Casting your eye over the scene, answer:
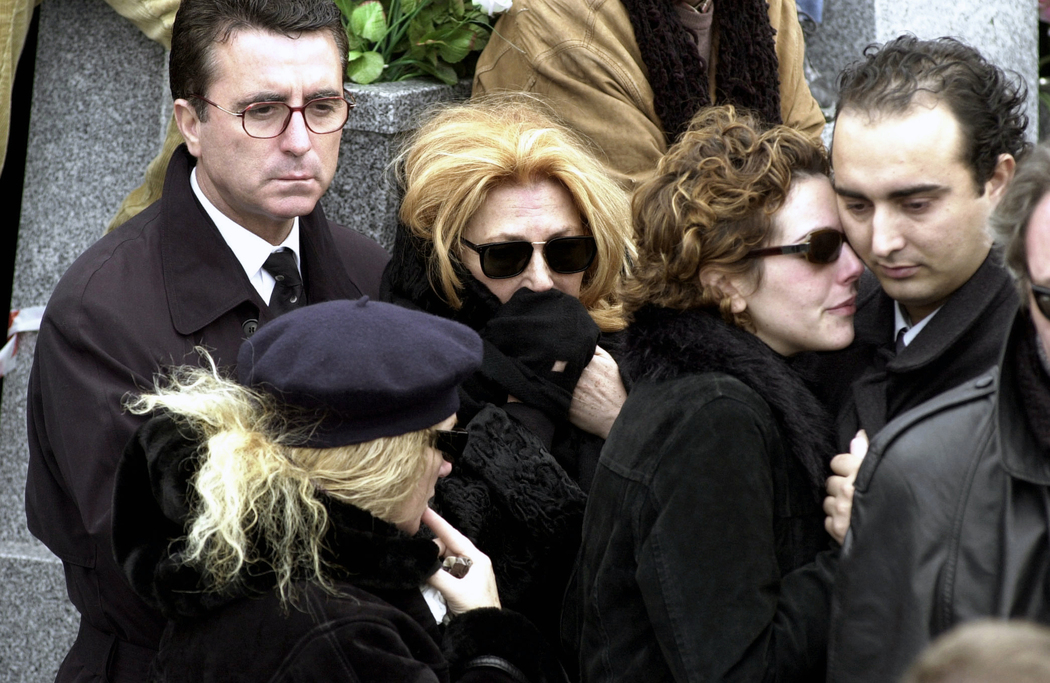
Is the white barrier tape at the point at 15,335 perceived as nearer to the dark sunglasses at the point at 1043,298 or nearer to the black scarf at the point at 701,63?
the black scarf at the point at 701,63

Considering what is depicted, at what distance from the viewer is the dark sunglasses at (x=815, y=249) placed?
2.61 meters

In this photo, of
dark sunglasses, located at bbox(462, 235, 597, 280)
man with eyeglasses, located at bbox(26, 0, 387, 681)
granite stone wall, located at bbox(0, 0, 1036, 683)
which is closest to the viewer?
man with eyeglasses, located at bbox(26, 0, 387, 681)

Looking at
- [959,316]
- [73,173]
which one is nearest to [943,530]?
[959,316]

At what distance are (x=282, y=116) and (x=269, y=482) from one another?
134 cm

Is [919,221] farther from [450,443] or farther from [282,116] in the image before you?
[282,116]

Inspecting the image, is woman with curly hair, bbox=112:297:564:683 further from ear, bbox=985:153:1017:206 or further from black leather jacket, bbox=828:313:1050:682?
ear, bbox=985:153:1017:206

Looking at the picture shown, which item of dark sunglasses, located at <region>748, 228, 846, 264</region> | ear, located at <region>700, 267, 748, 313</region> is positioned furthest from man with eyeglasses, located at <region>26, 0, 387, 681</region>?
dark sunglasses, located at <region>748, 228, 846, 264</region>

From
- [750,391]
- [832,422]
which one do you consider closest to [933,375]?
[832,422]

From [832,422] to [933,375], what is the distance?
243 millimetres

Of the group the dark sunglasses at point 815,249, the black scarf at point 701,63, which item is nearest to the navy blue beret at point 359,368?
the dark sunglasses at point 815,249

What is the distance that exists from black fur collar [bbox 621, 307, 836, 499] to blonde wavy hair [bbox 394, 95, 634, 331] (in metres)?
0.62

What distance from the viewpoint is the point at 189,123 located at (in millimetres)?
3166

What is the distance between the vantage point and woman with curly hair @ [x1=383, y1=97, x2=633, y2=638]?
114 inches

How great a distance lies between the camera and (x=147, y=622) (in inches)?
106
